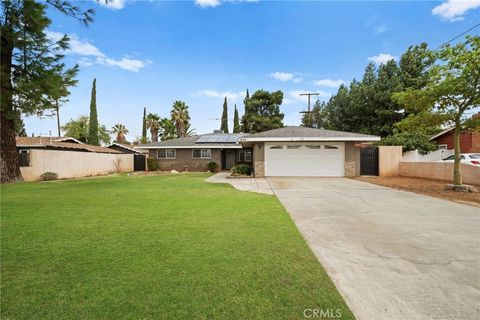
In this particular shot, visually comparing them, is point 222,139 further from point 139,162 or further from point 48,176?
point 48,176

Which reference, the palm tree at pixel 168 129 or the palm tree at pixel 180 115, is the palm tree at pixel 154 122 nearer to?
the palm tree at pixel 168 129

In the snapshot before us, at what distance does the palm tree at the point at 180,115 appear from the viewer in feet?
114

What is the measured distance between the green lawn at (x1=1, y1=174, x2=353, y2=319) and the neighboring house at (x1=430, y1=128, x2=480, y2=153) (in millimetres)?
24106

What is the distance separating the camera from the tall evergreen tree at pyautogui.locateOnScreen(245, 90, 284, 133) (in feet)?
110

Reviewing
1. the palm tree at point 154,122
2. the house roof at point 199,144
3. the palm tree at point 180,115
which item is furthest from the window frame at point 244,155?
the palm tree at point 154,122

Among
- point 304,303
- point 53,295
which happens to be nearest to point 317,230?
point 304,303

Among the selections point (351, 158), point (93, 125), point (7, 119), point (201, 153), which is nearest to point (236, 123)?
point (201, 153)

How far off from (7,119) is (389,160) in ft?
74.8

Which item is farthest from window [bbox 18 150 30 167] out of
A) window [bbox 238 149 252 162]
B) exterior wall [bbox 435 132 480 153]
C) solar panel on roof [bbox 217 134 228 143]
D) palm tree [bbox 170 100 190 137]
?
exterior wall [bbox 435 132 480 153]

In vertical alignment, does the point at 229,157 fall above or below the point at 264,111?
below

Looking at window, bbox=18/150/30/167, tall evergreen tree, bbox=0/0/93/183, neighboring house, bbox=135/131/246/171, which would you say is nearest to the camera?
tall evergreen tree, bbox=0/0/93/183

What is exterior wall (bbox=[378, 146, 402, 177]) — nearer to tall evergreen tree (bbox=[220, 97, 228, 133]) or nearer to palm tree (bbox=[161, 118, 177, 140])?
tall evergreen tree (bbox=[220, 97, 228, 133])

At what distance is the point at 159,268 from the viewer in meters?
2.89

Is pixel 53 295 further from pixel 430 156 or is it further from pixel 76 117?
pixel 76 117
